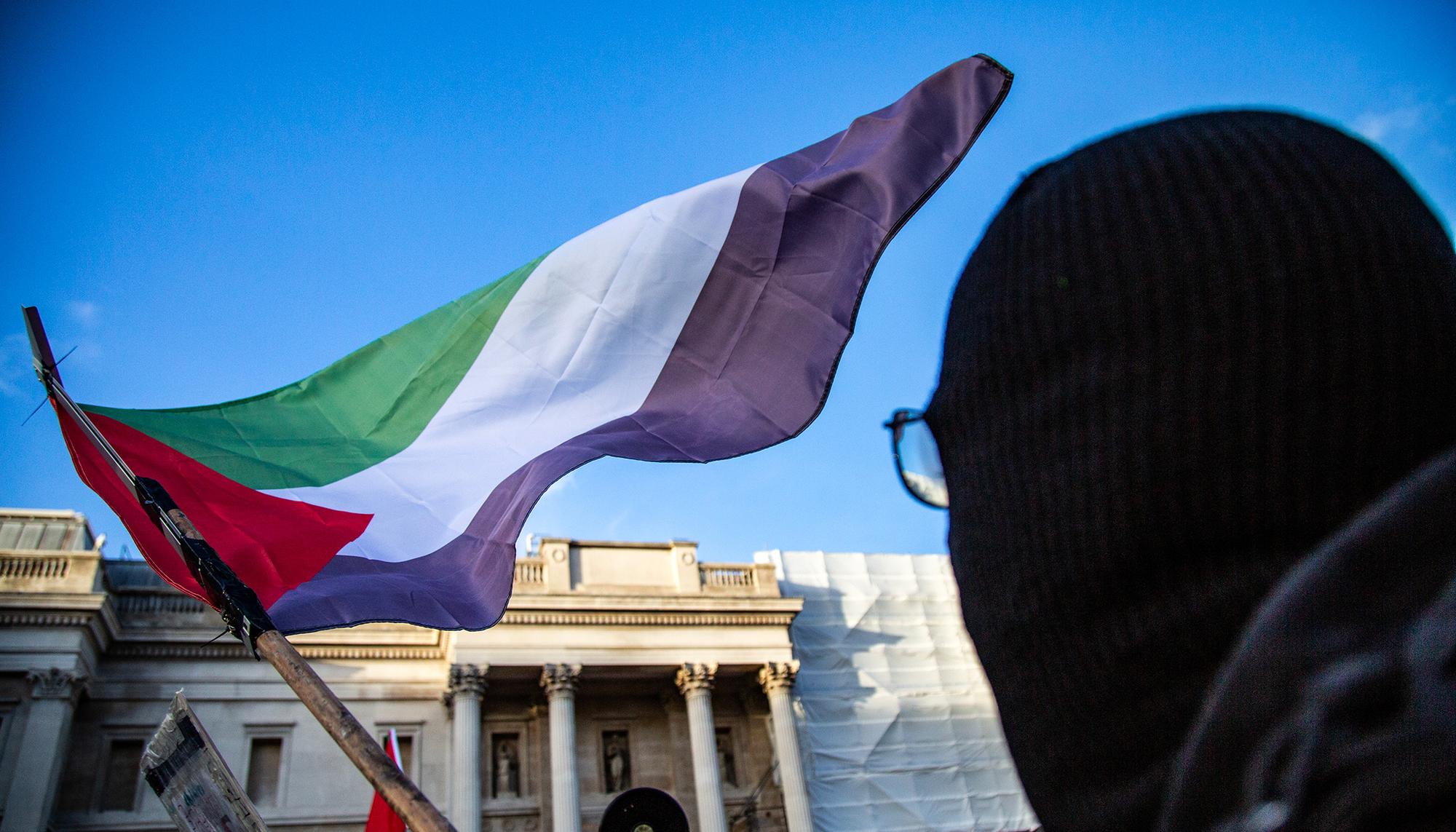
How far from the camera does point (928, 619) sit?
25.1 m

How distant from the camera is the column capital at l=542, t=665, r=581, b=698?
19.4 meters

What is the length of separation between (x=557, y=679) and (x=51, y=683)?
28.5 ft

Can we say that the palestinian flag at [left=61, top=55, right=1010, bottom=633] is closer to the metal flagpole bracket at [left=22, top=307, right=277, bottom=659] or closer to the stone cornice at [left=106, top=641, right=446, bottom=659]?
the metal flagpole bracket at [left=22, top=307, right=277, bottom=659]

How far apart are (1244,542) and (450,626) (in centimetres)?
381

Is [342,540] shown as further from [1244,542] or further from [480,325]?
[1244,542]

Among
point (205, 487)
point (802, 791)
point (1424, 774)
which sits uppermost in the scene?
point (802, 791)

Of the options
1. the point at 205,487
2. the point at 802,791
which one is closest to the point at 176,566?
the point at 205,487

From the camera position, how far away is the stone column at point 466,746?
58.5 feet

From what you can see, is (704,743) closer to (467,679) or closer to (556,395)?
(467,679)

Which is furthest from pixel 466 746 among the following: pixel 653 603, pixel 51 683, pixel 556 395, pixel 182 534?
pixel 182 534

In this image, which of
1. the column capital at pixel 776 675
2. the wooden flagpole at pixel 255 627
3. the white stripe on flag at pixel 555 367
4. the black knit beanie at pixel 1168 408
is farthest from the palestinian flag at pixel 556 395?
the column capital at pixel 776 675

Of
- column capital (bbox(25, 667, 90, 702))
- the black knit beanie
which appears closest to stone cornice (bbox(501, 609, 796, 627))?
column capital (bbox(25, 667, 90, 702))

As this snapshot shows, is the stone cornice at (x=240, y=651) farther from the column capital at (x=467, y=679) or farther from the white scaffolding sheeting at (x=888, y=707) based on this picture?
the white scaffolding sheeting at (x=888, y=707)

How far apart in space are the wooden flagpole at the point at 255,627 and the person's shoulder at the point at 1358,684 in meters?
1.58
